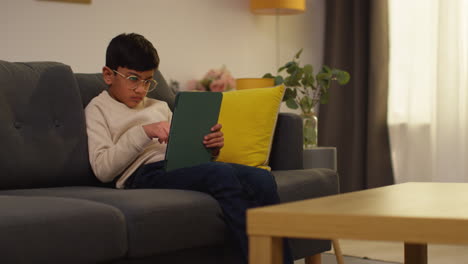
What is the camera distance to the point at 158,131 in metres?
2.09

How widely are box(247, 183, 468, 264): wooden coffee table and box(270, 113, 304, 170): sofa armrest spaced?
4.11 ft

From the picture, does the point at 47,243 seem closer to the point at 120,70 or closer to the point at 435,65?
the point at 120,70

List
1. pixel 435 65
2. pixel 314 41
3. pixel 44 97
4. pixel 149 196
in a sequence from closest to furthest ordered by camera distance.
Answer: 1. pixel 149 196
2. pixel 44 97
3. pixel 435 65
4. pixel 314 41

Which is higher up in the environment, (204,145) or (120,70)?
(120,70)

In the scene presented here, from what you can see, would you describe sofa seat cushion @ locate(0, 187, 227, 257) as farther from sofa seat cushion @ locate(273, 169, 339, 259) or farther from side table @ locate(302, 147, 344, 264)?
A: side table @ locate(302, 147, 344, 264)

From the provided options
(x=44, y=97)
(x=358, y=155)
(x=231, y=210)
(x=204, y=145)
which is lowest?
(x=358, y=155)

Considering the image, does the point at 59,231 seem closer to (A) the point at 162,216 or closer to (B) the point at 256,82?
(A) the point at 162,216

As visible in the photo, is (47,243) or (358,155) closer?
(47,243)

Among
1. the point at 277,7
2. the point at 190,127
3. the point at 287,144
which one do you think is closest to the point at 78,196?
the point at 190,127

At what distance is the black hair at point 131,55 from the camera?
232 cm

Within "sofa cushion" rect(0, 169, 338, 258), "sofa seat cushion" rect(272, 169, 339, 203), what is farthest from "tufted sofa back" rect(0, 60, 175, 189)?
"sofa seat cushion" rect(272, 169, 339, 203)

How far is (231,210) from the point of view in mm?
1895

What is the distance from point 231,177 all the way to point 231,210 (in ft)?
0.32

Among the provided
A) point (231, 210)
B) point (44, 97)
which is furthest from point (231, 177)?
point (44, 97)
